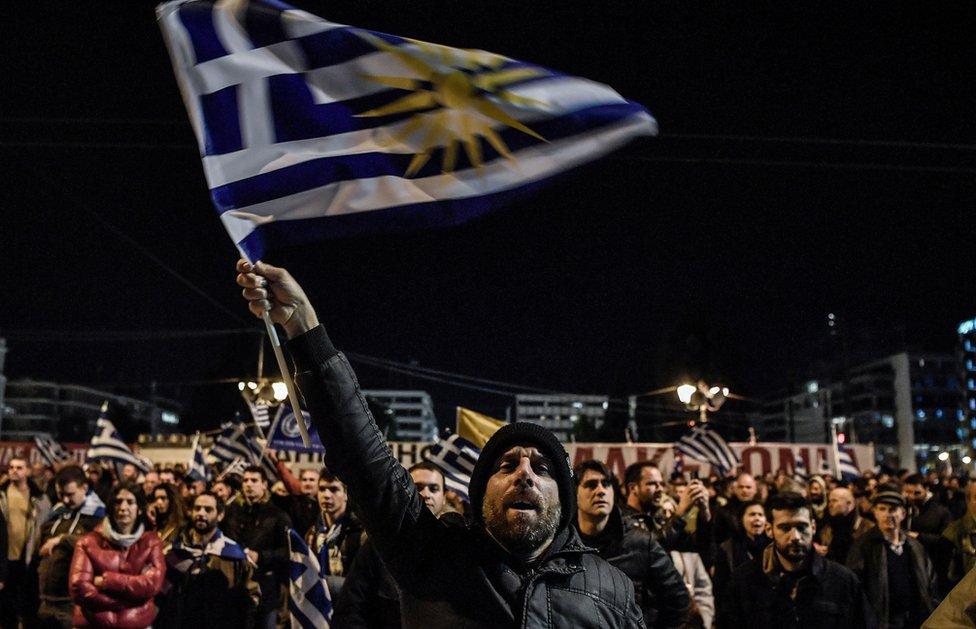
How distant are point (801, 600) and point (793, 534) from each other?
15.9 inches

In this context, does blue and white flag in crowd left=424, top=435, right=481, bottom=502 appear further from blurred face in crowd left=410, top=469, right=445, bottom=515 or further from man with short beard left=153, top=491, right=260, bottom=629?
blurred face in crowd left=410, top=469, right=445, bottom=515

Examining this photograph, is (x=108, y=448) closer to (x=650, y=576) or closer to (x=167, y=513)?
(x=167, y=513)

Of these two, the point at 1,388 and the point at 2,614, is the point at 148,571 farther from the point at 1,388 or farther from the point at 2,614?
the point at 1,388

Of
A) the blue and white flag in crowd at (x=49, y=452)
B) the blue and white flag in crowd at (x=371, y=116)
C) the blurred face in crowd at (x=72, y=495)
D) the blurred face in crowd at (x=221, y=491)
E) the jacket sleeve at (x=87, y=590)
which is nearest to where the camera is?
the blue and white flag in crowd at (x=371, y=116)

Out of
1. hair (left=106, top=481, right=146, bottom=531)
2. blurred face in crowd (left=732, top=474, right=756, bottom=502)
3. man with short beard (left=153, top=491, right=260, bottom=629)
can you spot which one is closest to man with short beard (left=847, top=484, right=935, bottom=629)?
blurred face in crowd (left=732, top=474, right=756, bottom=502)

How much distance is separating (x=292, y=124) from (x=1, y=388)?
184 m

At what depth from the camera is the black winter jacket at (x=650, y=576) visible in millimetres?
5691

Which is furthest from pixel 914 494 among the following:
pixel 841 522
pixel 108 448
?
pixel 108 448

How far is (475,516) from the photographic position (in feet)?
10.5

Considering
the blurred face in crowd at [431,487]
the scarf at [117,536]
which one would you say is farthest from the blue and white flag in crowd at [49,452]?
the blurred face in crowd at [431,487]

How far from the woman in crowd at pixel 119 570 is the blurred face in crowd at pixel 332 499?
1444 millimetres

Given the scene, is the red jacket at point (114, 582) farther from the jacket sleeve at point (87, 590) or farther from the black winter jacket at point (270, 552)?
the black winter jacket at point (270, 552)

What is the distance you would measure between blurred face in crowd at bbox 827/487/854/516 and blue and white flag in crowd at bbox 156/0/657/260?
763cm

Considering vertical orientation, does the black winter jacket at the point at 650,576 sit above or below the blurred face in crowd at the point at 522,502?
below
